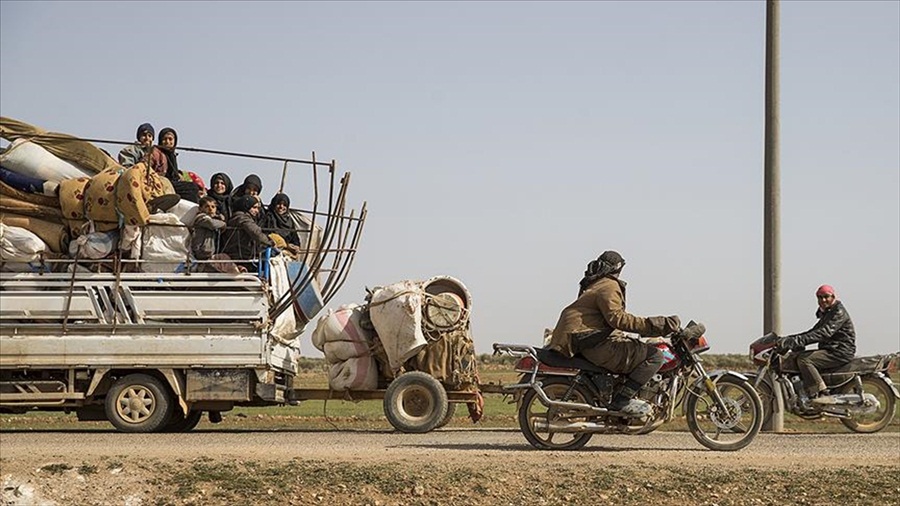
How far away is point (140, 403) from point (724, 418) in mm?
7072

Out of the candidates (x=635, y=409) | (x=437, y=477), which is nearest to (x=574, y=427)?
(x=635, y=409)

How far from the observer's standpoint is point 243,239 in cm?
1744

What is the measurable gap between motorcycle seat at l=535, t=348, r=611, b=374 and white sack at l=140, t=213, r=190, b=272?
16.1ft

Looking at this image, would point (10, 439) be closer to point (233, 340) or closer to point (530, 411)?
point (233, 340)

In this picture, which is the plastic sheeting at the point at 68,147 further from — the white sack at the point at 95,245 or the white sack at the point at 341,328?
the white sack at the point at 341,328

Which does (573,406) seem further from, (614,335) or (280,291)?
(280,291)

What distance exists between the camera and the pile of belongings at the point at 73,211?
55.8 feet

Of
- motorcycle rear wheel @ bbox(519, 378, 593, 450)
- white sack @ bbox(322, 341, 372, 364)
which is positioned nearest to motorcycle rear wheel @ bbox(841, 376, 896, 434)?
motorcycle rear wheel @ bbox(519, 378, 593, 450)

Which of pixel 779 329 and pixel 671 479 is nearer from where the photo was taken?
pixel 671 479

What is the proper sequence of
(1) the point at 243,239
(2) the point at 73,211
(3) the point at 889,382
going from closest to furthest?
(2) the point at 73,211 → (1) the point at 243,239 → (3) the point at 889,382

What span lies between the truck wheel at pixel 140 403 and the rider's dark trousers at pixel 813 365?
7.99 m

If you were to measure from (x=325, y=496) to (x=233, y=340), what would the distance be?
16.9 ft

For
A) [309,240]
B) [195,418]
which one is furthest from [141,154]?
[195,418]

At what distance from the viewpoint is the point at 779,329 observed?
19547 mm
